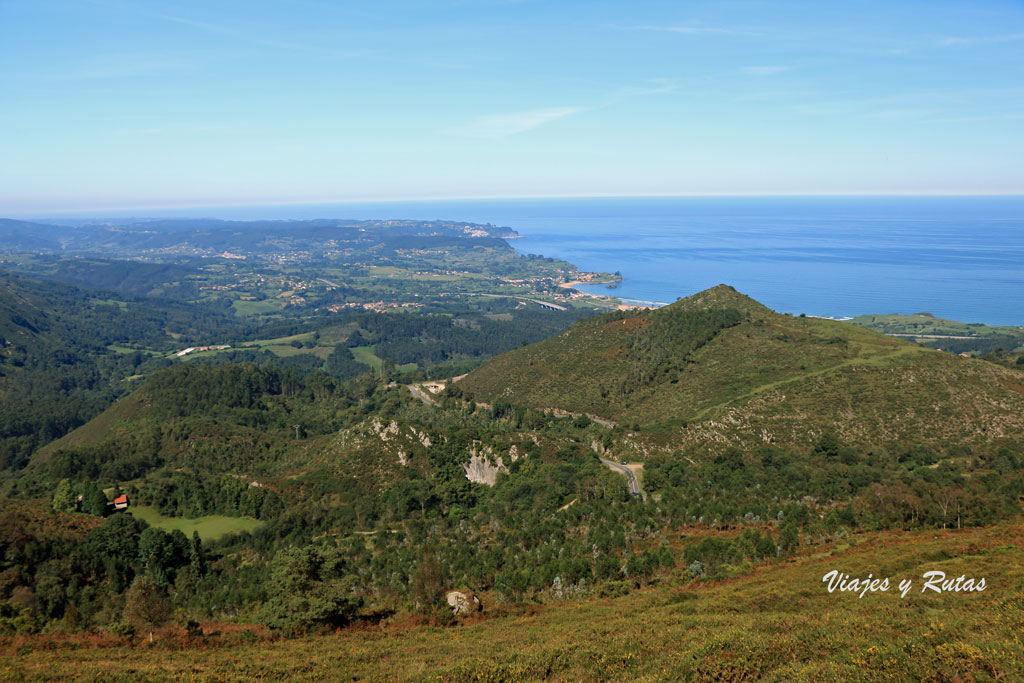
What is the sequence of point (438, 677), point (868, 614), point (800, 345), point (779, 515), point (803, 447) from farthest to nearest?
point (800, 345) < point (803, 447) < point (779, 515) < point (868, 614) < point (438, 677)

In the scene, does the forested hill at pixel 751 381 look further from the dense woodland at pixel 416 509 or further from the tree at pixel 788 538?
the tree at pixel 788 538

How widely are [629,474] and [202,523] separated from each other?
4854 centimetres

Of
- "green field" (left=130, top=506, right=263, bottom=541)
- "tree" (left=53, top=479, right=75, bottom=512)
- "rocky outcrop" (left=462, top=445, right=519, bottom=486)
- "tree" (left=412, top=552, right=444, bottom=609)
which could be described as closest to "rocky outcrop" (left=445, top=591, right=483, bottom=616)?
"tree" (left=412, top=552, right=444, bottom=609)

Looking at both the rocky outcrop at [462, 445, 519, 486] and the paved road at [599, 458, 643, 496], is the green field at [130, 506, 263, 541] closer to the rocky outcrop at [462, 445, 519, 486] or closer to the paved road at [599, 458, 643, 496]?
the rocky outcrop at [462, 445, 519, 486]

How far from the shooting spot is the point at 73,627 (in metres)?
37.1

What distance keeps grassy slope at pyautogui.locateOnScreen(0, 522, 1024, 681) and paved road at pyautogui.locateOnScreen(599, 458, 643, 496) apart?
29.1 m

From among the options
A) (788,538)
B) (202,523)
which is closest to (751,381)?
(788,538)

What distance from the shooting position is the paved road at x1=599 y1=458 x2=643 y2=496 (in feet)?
214

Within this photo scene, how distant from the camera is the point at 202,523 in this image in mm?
62969

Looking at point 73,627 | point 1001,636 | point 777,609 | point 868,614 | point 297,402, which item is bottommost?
point 297,402

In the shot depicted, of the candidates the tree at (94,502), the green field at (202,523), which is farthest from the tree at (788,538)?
the tree at (94,502)

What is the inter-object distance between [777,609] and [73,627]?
4275cm

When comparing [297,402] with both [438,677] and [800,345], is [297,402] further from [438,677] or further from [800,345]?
[438,677]

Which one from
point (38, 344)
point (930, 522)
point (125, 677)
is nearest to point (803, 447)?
point (930, 522)
